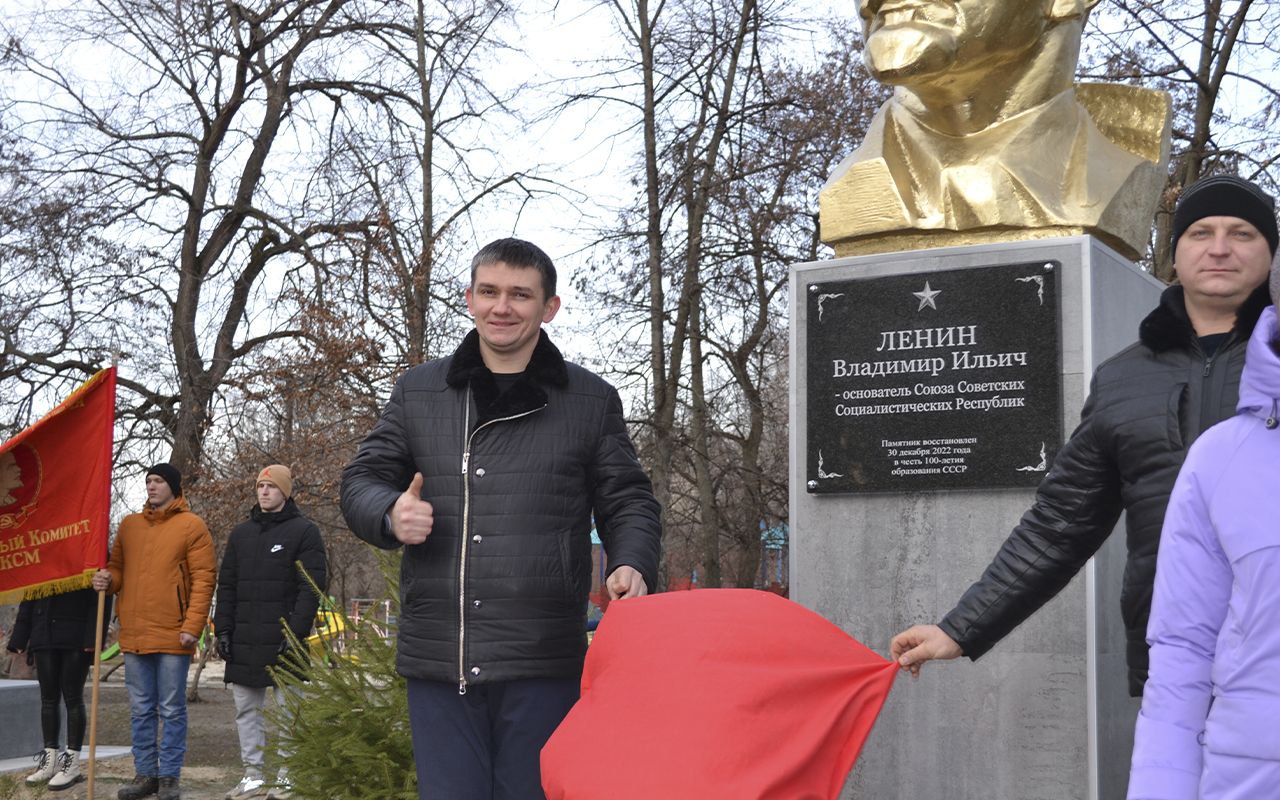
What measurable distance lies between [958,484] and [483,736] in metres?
2.15

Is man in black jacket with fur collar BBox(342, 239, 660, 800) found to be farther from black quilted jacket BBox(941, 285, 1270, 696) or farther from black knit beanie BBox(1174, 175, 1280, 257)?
black knit beanie BBox(1174, 175, 1280, 257)

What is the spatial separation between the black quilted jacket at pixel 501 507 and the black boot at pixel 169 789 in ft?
17.7

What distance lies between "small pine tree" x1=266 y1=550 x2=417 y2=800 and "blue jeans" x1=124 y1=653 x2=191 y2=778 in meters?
2.45

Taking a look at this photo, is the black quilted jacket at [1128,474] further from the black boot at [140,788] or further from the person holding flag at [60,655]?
the person holding flag at [60,655]

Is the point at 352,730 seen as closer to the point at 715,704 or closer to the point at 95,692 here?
the point at 95,692

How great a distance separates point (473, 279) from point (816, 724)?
4.58ft

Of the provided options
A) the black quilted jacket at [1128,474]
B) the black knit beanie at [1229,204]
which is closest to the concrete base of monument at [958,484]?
the black quilted jacket at [1128,474]

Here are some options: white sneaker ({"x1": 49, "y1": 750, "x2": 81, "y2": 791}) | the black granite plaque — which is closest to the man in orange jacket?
white sneaker ({"x1": 49, "y1": 750, "x2": 81, "y2": 791})

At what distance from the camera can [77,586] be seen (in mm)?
8102

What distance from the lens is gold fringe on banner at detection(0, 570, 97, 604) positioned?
8.09 metres

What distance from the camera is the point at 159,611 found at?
836 cm

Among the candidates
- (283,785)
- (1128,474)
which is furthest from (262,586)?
(1128,474)

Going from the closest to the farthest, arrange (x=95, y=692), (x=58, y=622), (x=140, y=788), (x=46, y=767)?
1. (x=95, y=692)
2. (x=140, y=788)
3. (x=58, y=622)
4. (x=46, y=767)

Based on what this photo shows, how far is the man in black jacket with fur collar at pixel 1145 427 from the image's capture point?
3.01m
